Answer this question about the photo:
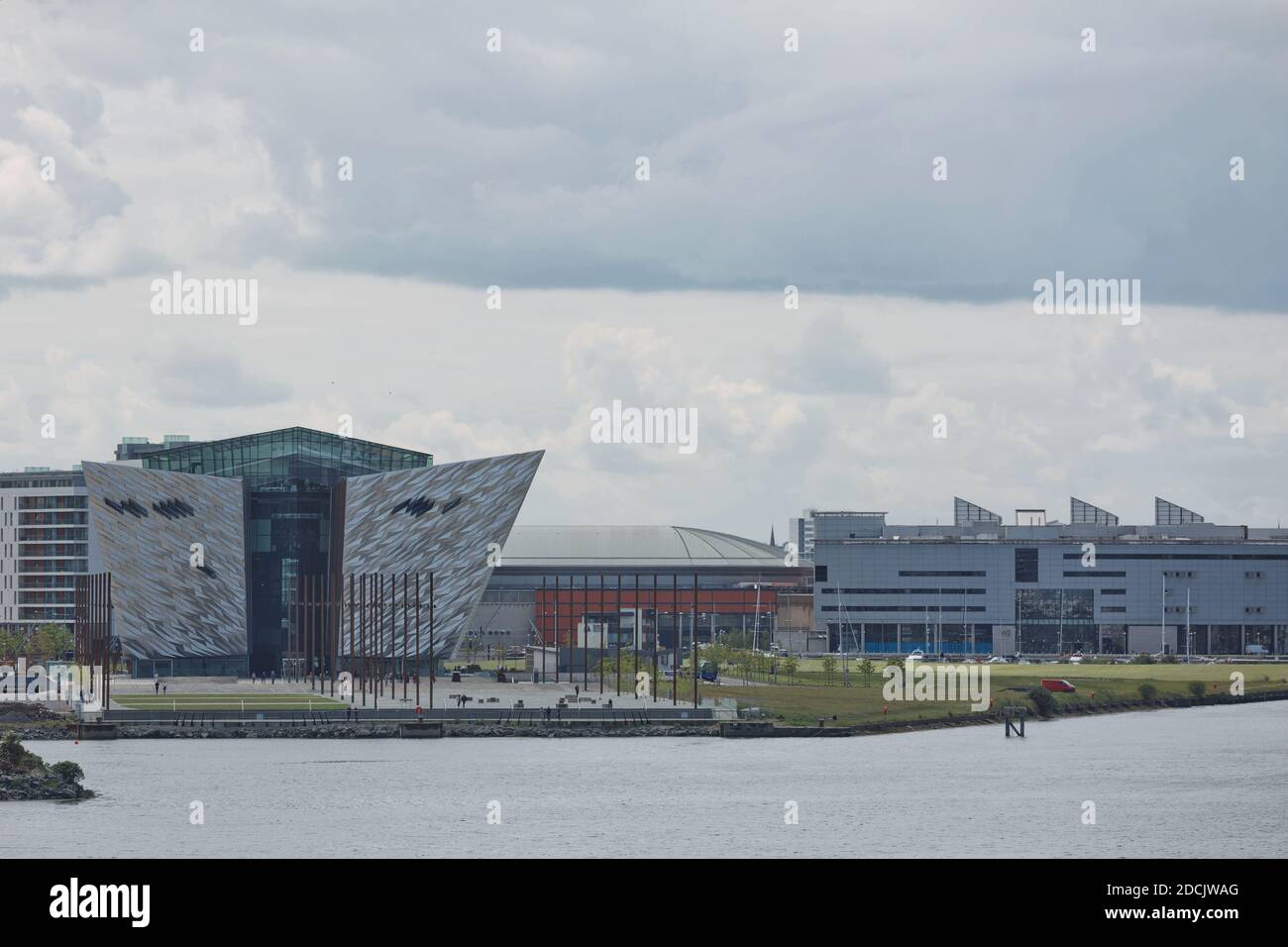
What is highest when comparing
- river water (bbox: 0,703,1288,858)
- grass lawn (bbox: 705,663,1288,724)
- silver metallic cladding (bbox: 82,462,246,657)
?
silver metallic cladding (bbox: 82,462,246,657)

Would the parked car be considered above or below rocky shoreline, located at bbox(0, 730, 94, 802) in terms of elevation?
above

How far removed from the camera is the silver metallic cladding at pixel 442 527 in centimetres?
15525

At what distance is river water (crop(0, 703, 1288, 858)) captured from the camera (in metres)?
72.2

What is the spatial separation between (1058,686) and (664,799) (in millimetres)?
80537

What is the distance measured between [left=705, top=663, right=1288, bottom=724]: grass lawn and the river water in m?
11.1

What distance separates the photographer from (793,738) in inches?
4508

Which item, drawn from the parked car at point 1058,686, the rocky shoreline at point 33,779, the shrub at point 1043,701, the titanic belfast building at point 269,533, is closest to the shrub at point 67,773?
the rocky shoreline at point 33,779

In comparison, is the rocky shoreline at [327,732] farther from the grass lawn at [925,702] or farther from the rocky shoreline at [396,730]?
the grass lawn at [925,702]

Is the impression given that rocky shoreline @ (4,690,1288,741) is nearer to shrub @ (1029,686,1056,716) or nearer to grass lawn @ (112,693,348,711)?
grass lawn @ (112,693,348,711)

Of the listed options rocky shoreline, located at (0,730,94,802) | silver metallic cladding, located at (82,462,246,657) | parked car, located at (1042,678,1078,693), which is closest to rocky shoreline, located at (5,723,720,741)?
rocky shoreline, located at (0,730,94,802)
